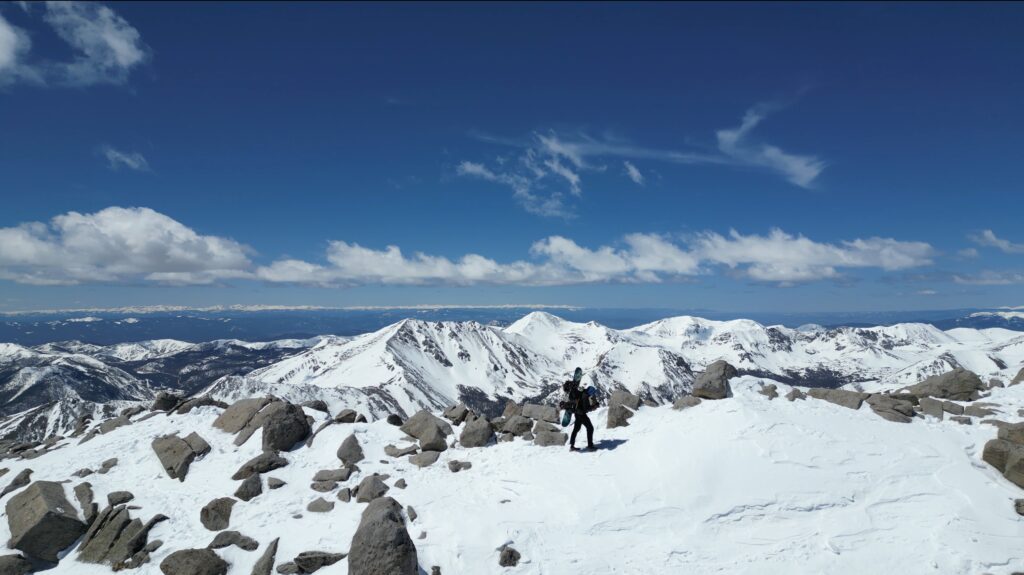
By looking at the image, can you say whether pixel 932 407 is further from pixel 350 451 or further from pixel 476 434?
pixel 350 451

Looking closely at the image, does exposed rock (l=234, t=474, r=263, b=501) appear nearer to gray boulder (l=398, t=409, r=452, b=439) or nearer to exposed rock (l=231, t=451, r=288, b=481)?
exposed rock (l=231, t=451, r=288, b=481)

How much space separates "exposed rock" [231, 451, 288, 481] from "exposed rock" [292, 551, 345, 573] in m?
7.75

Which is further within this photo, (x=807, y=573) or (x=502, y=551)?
(x=502, y=551)

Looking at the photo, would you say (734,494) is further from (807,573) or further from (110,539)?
(110,539)

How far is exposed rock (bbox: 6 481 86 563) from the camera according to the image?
1700cm

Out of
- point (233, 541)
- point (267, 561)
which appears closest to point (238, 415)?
point (233, 541)

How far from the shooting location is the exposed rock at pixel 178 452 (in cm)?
2209

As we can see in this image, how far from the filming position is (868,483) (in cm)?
1642

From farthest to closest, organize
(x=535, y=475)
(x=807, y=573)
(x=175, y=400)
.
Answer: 1. (x=175, y=400)
2. (x=535, y=475)
3. (x=807, y=573)

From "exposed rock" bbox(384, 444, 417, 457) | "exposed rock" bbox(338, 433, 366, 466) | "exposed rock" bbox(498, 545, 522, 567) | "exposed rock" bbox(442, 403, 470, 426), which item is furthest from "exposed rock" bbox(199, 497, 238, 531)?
"exposed rock" bbox(442, 403, 470, 426)

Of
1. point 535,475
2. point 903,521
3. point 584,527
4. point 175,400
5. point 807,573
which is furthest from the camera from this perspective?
point 175,400

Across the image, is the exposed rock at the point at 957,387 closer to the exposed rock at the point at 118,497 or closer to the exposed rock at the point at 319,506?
the exposed rock at the point at 319,506

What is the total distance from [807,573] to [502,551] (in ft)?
29.4

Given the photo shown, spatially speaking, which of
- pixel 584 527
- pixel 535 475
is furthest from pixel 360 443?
pixel 584 527
